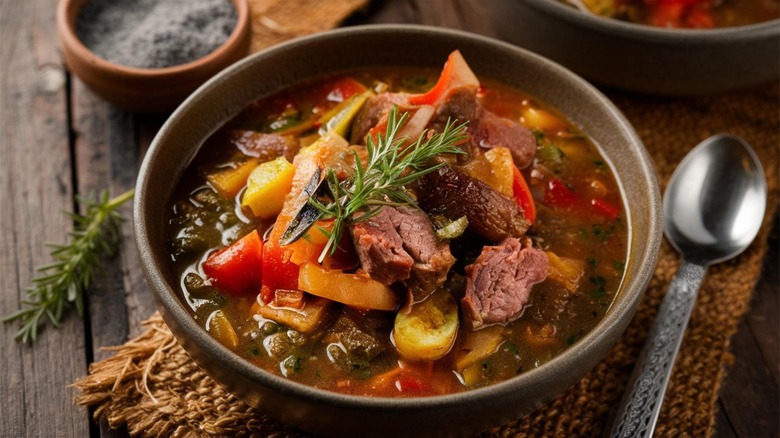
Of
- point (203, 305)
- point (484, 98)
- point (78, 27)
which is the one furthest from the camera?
point (78, 27)

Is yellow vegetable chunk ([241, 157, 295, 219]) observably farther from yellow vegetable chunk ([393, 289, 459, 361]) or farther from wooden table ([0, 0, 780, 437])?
wooden table ([0, 0, 780, 437])

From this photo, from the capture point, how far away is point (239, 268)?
2906mm

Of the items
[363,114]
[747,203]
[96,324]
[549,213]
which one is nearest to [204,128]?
[363,114]

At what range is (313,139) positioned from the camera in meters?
3.37

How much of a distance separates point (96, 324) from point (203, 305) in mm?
778

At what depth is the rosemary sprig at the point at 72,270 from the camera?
3.39m

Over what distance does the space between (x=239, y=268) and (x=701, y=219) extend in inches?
78.2

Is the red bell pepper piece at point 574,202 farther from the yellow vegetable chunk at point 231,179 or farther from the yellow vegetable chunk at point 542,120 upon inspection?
the yellow vegetable chunk at point 231,179

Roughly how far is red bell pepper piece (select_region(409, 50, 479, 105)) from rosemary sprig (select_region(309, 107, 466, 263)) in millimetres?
258

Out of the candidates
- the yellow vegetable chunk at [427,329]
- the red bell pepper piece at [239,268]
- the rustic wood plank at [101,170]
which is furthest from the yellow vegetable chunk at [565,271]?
the rustic wood plank at [101,170]

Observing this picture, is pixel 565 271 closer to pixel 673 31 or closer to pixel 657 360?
pixel 657 360

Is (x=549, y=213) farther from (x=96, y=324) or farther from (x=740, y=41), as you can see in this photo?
(x=96, y=324)

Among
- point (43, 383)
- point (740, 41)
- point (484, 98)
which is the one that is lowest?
point (43, 383)

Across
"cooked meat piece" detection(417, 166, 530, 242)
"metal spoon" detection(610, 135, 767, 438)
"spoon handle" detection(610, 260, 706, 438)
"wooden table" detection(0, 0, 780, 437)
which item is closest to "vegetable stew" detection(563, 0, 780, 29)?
"wooden table" detection(0, 0, 780, 437)
